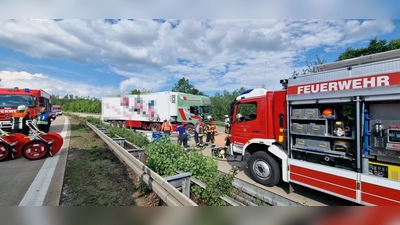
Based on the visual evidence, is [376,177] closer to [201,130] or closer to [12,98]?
[201,130]

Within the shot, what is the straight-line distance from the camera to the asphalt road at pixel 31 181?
3.25m

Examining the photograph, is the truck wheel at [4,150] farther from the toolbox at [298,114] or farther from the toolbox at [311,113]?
the toolbox at [311,113]

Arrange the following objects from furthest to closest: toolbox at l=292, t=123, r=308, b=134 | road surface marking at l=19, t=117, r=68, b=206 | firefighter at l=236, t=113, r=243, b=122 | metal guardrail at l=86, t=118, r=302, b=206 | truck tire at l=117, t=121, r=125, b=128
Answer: truck tire at l=117, t=121, r=125, b=128
firefighter at l=236, t=113, r=243, b=122
toolbox at l=292, t=123, r=308, b=134
road surface marking at l=19, t=117, r=68, b=206
metal guardrail at l=86, t=118, r=302, b=206

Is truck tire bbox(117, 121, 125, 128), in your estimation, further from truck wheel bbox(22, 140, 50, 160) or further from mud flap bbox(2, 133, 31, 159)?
truck wheel bbox(22, 140, 50, 160)

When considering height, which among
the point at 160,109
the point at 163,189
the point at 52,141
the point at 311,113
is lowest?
the point at 163,189

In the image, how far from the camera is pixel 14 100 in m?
10.3

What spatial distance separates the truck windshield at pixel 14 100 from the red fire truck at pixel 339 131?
12.5 m

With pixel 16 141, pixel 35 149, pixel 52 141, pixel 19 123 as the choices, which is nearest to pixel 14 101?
pixel 19 123

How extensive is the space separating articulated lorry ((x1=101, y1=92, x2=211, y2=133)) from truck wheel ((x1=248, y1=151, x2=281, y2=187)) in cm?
982

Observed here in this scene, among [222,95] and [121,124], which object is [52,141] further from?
[222,95]

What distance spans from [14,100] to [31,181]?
9.21m

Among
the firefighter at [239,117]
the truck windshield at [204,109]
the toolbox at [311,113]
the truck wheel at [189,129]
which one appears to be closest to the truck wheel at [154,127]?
the truck wheel at [189,129]

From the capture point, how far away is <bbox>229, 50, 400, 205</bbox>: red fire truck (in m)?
2.83

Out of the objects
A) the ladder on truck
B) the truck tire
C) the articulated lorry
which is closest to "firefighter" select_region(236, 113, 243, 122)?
the ladder on truck
